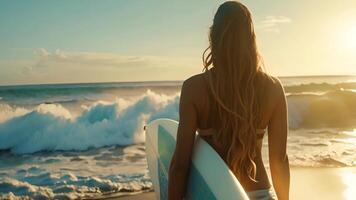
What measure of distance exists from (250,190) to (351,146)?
292 inches

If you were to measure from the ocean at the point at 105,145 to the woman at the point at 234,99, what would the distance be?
4017 mm

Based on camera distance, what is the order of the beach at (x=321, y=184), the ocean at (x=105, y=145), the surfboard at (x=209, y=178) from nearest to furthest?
the surfboard at (x=209, y=178)
the beach at (x=321, y=184)
the ocean at (x=105, y=145)

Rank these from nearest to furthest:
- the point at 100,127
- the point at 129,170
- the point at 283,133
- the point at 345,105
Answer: the point at 283,133 < the point at 129,170 < the point at 100,127 < the point at 345,105

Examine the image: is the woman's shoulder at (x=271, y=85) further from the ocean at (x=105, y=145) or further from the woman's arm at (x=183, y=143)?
the ocean at (x=105, y=145)

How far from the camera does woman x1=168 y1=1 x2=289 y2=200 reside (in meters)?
2.01

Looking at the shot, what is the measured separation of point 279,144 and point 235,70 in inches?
17.2

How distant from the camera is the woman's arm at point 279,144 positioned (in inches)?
82.7

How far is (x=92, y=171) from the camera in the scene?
7.25 m

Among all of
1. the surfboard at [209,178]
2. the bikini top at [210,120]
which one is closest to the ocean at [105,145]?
the surfboard at [209,178]

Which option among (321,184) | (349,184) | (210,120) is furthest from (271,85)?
(349,184)

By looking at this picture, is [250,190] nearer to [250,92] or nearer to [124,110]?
[250,92]

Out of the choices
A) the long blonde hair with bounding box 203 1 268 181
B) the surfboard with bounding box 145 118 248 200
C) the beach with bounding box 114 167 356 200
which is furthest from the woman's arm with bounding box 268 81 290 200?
the beach with bounding box 114 167 356 200

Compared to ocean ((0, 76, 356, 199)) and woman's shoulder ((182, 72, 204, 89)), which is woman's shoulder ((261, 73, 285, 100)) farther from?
ocean ((0, 76, 356, 199))

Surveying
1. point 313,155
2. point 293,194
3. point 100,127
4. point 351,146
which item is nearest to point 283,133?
point 293,194
